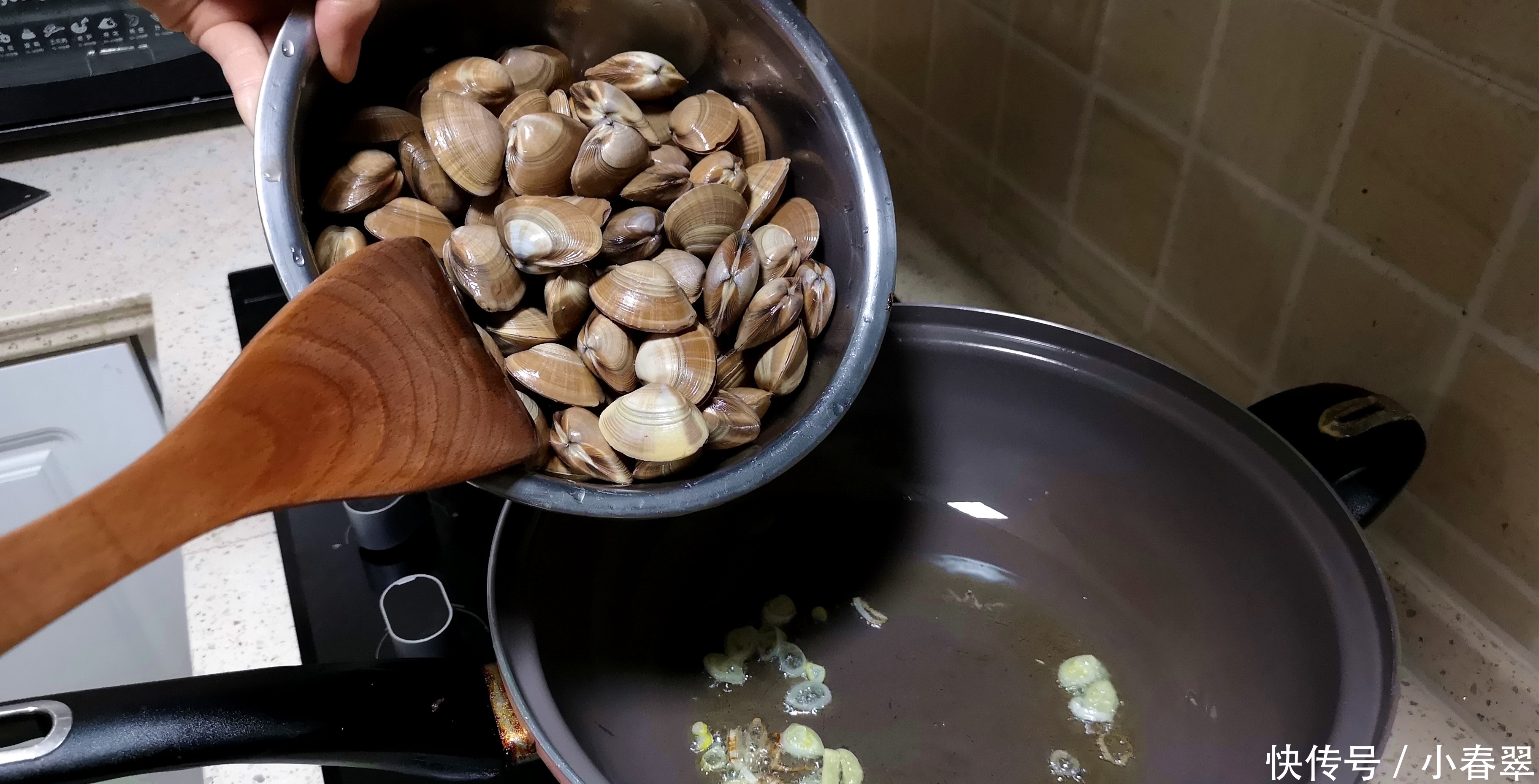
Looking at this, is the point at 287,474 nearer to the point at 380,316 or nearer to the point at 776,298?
the point at 380,316

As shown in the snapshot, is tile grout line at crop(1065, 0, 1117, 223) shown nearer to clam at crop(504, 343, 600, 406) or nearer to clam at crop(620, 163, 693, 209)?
clam at crop(620, 163, 693, 209)

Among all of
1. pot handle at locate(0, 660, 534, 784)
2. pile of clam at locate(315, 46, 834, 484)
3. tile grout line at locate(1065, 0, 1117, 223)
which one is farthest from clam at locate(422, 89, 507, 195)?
tile grout line at locate(1065, 0, 1117, 223)

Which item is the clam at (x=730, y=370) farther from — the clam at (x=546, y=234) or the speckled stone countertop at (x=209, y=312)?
the speckled stone countertop at (x=209, y=312)

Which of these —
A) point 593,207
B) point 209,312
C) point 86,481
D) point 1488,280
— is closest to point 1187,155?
point 1488,280

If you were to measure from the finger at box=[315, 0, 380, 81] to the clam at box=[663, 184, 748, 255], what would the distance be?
Result: 0.18 metres

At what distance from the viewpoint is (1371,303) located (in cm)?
61

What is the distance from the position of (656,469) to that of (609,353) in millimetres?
73

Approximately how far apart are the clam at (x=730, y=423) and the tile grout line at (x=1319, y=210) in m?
0.38

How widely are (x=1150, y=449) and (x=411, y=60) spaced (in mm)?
506

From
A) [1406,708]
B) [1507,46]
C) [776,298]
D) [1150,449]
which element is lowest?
[1406,708]

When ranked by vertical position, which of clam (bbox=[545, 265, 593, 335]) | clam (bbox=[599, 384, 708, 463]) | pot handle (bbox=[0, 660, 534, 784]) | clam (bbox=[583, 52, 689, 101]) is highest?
clam (bbox=[583, 52, 689, 101])

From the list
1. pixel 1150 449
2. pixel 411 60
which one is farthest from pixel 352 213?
pixel 1150 449

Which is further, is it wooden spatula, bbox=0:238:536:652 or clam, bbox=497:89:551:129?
clam, bbox=497:89:551:129

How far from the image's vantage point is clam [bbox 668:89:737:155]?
584 millimetres
